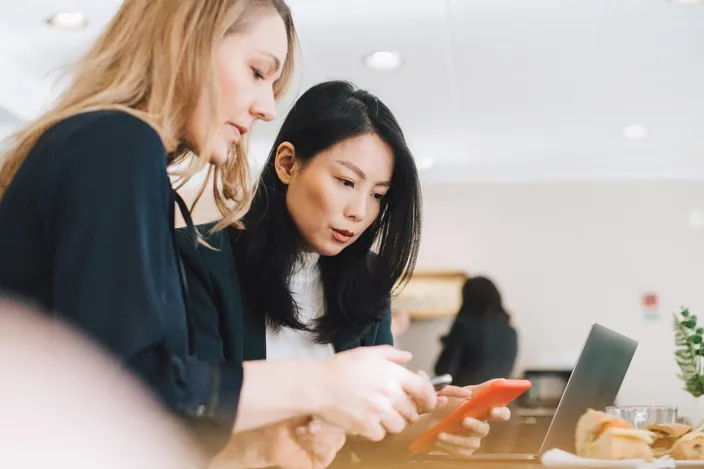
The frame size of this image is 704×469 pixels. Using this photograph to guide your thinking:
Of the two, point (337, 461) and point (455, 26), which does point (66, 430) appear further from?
point (455, 26)

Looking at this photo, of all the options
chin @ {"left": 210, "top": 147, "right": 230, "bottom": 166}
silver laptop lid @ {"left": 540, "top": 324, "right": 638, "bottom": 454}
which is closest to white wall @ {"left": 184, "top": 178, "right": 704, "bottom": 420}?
silver laptop lid @ {"left": 540, "top": 324, "right": 638, "bottom": 454}

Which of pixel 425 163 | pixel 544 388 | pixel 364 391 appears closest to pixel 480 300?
pixel 544 388

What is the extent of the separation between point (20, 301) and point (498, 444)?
1.11 metres

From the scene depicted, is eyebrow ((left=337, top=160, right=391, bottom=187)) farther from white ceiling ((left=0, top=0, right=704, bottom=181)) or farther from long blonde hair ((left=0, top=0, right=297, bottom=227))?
white ceiling ((left=0, top=0, right=704, bottom=181))

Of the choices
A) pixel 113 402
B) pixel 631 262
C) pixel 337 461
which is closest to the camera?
pixel 113 402

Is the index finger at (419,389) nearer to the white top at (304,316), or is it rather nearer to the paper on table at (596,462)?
the paper on table at (596,462)

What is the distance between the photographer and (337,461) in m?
→ 1.13

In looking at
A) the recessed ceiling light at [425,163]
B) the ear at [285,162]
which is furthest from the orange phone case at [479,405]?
the recessed ceiling light at [425,163]

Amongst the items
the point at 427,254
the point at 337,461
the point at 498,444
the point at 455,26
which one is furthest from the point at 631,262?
the point at 337,461

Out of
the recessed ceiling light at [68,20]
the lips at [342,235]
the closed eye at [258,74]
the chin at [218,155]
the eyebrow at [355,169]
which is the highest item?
the closed eye at [258,74]

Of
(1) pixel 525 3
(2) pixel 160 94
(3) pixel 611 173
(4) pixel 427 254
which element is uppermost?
(1) pixel 525 3

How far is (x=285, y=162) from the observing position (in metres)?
1.43

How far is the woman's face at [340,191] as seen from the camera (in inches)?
53.9

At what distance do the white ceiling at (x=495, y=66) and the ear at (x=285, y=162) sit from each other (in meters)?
1.25
